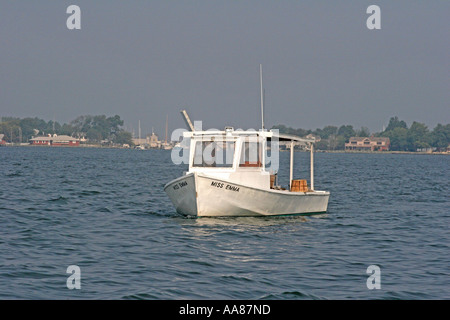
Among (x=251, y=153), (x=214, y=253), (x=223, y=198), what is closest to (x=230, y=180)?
(x=223, y=198)

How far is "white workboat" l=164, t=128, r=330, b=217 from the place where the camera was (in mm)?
21922

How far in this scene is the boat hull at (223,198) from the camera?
2178 centimetres

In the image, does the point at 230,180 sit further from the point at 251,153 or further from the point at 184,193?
the point at 184,193

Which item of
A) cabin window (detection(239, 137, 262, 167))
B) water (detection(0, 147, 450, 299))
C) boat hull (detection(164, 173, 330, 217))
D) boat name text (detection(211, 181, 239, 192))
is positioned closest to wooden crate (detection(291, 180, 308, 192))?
boat hull (detection(164, 173, 330, 217))

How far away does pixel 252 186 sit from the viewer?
22.2 m

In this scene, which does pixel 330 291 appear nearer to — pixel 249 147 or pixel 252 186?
pixel 252 186

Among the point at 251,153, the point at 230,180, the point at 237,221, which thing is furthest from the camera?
the point at 251,153

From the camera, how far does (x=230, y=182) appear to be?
2172cm

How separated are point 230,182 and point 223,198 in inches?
29.6

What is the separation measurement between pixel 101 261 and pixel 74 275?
5.81 ft

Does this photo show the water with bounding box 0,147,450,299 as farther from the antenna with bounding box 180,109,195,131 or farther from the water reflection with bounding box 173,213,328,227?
the antenna with bounding box 180,109,195,131

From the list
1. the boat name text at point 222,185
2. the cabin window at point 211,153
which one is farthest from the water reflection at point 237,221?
the cabin window at point 211,153

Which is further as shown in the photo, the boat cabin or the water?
the boat cabin
